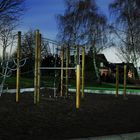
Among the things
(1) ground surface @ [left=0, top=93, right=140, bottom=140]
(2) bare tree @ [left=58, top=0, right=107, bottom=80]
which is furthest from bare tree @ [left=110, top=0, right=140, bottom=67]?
(1) ground surface @ [left=0, top=93, right=140, bottom=140]

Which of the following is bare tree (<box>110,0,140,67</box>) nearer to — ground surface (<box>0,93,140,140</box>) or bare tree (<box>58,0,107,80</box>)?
bare tree (<box>58,0,107,80</box>)

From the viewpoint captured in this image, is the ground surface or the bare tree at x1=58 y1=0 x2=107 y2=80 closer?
the ground surface

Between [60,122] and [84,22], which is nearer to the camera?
[60,122]

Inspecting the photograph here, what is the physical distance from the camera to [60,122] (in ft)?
35.0

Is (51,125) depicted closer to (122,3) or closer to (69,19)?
(122,3)

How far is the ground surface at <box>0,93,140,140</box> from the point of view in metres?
8.91

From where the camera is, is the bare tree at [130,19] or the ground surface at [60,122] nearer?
the ground surface at [60,122]

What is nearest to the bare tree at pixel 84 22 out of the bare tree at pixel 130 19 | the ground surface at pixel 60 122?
the bare tree at pixel 130 19

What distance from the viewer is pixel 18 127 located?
9539 mm

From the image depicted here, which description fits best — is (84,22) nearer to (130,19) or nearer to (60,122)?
(130,19)

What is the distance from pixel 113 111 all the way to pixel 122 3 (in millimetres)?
38522

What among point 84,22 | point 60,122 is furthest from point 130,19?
point 60,122

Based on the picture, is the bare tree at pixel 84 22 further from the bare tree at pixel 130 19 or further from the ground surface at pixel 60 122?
the ground surface at pixel 60 122

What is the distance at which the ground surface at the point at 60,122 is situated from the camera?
29.2ft
